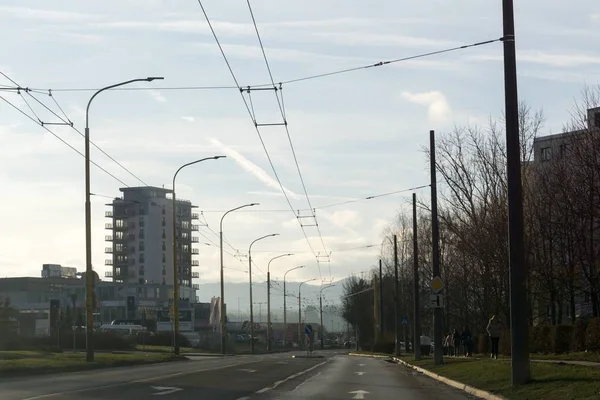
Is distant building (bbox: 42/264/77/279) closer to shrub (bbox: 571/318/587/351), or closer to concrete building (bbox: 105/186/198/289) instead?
concrete building (bbox: 105/186/198/289)

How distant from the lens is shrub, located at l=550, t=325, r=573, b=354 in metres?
33.2

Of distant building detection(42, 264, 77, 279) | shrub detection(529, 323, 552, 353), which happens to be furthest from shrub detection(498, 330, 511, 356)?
distant building detection(42, 264, 77, 279)

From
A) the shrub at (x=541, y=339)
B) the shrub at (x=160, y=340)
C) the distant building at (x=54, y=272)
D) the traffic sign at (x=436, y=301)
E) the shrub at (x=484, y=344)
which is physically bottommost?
the shrub at (x=160, y=340)

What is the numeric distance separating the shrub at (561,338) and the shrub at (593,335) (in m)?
2.44

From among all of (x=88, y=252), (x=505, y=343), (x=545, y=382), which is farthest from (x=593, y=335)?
(x=88, y=252)

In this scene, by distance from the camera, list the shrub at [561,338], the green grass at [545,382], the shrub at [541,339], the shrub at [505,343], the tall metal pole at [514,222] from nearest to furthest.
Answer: the green grass at [545,382], the tall metal pole at [514,222], the shrub at [561,338], the shrub at [541,339], the shrub at [505,343]

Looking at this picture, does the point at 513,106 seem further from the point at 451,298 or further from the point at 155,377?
the point at 451,298

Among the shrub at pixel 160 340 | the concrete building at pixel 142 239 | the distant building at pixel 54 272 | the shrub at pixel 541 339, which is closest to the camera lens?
the shrub at pixel 541 339

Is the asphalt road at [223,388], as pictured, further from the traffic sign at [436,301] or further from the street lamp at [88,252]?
the street lamp at [88,252]

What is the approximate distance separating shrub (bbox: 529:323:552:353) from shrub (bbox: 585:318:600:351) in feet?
14.4

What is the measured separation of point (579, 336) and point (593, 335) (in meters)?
1.94

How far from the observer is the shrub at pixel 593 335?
2933cm

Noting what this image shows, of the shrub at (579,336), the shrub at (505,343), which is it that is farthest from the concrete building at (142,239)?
the shrub at (579,336)

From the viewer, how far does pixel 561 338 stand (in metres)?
33.6
